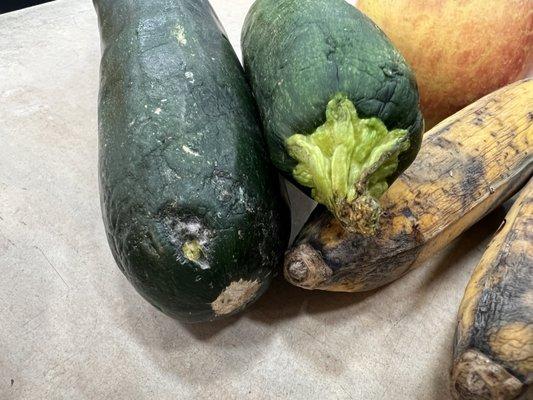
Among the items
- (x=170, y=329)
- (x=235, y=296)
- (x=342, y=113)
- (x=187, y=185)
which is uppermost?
(x=342, y=113)

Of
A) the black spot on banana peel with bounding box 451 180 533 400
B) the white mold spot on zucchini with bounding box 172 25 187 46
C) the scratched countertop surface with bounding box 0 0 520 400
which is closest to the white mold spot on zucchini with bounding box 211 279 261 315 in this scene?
the scratched countertop surface with bounding box 0 0 520 400

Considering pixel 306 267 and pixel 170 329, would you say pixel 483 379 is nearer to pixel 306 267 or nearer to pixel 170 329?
pixel 306 267

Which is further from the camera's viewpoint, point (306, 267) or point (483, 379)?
point (306, 267)

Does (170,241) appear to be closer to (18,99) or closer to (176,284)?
(176,284)

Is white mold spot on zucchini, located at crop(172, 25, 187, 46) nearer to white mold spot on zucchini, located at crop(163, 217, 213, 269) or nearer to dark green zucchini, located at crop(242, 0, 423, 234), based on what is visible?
dark green zucchini, located at crop(242, 0, 423, 234)

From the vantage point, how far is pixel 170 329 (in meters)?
0.96

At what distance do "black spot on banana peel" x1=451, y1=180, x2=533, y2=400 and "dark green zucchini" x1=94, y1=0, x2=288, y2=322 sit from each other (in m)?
0.28

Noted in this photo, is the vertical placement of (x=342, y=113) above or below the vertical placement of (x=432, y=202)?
above

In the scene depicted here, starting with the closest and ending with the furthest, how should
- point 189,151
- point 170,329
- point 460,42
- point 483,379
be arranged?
point 483,379 < point 189,151 < point 170,329 < point 460,42

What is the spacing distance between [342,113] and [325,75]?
0.06 m

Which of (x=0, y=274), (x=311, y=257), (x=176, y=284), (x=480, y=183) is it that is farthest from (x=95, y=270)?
(x=480, y=183)

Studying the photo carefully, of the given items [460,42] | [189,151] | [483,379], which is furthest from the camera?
[460,42]

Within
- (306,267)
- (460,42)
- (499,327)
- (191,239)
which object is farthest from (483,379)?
(460,42)

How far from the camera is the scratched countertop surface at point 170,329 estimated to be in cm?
88
